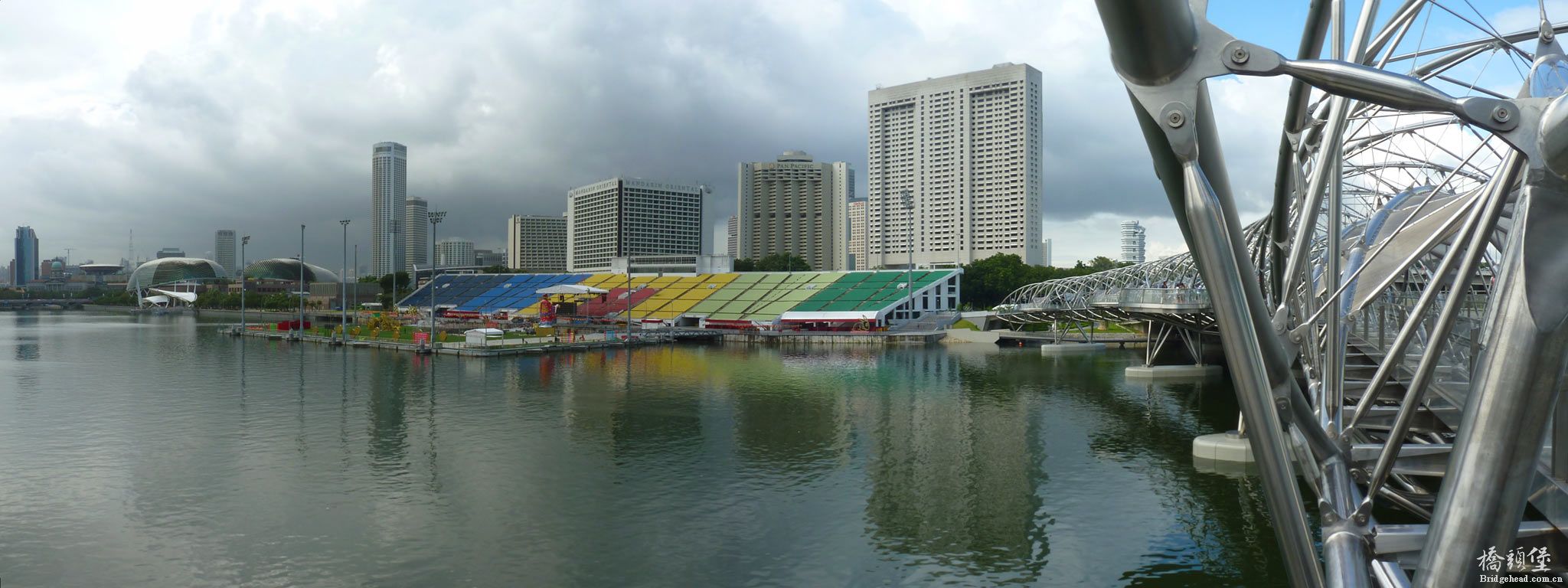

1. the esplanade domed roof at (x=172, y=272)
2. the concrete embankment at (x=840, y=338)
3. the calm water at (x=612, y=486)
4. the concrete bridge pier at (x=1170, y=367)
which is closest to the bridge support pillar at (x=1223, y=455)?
the calm water at (x=612, y=486)

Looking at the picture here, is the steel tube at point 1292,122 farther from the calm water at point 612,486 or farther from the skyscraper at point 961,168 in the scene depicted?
the skyscraper at point 961,168

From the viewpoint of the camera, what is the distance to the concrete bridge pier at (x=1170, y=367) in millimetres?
38156

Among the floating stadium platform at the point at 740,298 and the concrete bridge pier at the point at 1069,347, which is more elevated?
the floating stadium platform at the point at 740,298

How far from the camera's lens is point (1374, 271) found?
18766 millimetres

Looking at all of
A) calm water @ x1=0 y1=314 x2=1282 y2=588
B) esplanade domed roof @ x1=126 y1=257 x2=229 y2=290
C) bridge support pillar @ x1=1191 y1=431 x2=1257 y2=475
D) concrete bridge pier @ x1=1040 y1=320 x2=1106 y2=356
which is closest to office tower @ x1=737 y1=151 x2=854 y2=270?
esplanade domed roof @ x1=126 y1=257 x2=229 y2=290

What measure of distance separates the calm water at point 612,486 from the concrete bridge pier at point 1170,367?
365 centimetres

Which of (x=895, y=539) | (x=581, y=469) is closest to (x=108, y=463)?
(x=581, y=469)

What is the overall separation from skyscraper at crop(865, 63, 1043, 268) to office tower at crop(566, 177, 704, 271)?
31237 millimetres

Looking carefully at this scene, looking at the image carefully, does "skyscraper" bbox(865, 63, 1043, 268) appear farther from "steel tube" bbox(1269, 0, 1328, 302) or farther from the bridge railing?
"steel tube" bbox(1269, 0, 1328, 302)

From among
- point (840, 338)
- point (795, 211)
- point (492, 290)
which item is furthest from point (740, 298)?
point (795, 211)

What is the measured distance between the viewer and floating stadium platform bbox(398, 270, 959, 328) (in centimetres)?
6719

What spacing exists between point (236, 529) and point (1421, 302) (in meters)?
15.9

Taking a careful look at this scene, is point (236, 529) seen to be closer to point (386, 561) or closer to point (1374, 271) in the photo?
point (386, 561)

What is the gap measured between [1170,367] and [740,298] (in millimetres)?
43105
